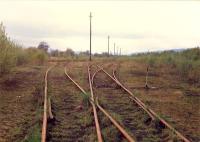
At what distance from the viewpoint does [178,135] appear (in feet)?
34.0

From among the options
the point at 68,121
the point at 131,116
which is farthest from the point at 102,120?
the point at 131,116

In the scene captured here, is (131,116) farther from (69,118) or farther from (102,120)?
(69,118)

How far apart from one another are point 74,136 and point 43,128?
0.70 m

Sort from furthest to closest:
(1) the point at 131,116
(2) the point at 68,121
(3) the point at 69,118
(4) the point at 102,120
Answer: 1. (1) the point at 131,116
2. (3) the point at 69,118
3. (2) the point at 68,121
4. (4) the point at 102,120

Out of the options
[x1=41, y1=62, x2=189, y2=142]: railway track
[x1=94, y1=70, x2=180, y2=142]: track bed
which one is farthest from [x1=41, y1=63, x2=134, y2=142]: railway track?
[x1=94, y1=70, x2=180, y2=142]: track bed

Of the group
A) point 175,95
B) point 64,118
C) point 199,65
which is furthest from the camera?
point 199,65

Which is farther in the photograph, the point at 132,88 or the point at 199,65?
the point at 199,65

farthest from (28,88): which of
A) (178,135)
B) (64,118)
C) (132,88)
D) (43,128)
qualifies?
(178,135)

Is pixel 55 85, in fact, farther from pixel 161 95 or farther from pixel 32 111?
pixel 32 111

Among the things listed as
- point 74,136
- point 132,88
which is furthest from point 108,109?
point 132,88

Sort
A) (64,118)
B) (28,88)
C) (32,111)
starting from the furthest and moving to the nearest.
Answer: (28,88) → (32,111) → (64,118)

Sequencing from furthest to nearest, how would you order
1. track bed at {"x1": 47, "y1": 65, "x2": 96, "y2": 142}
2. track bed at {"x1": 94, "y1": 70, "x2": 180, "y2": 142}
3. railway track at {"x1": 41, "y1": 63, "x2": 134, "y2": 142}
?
1. track bed at {"x1": 94, "y1": 70, "x2": 180, "y2": 142}
2. track bed at {"x1": 47, "y1": 65, "x2": 96, "y2": 142}
3. railway track at {"x1": 41, "y1": 63, "x2": 134, "y2": 142}

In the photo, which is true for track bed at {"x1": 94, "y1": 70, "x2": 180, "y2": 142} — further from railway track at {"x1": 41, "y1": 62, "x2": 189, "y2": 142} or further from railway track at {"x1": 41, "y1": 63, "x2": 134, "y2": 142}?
railway track at {"x1": 41, "y1": 63, "x2": 134, "y2": 142}

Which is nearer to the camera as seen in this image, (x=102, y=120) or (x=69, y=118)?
(x=102, y=120)
